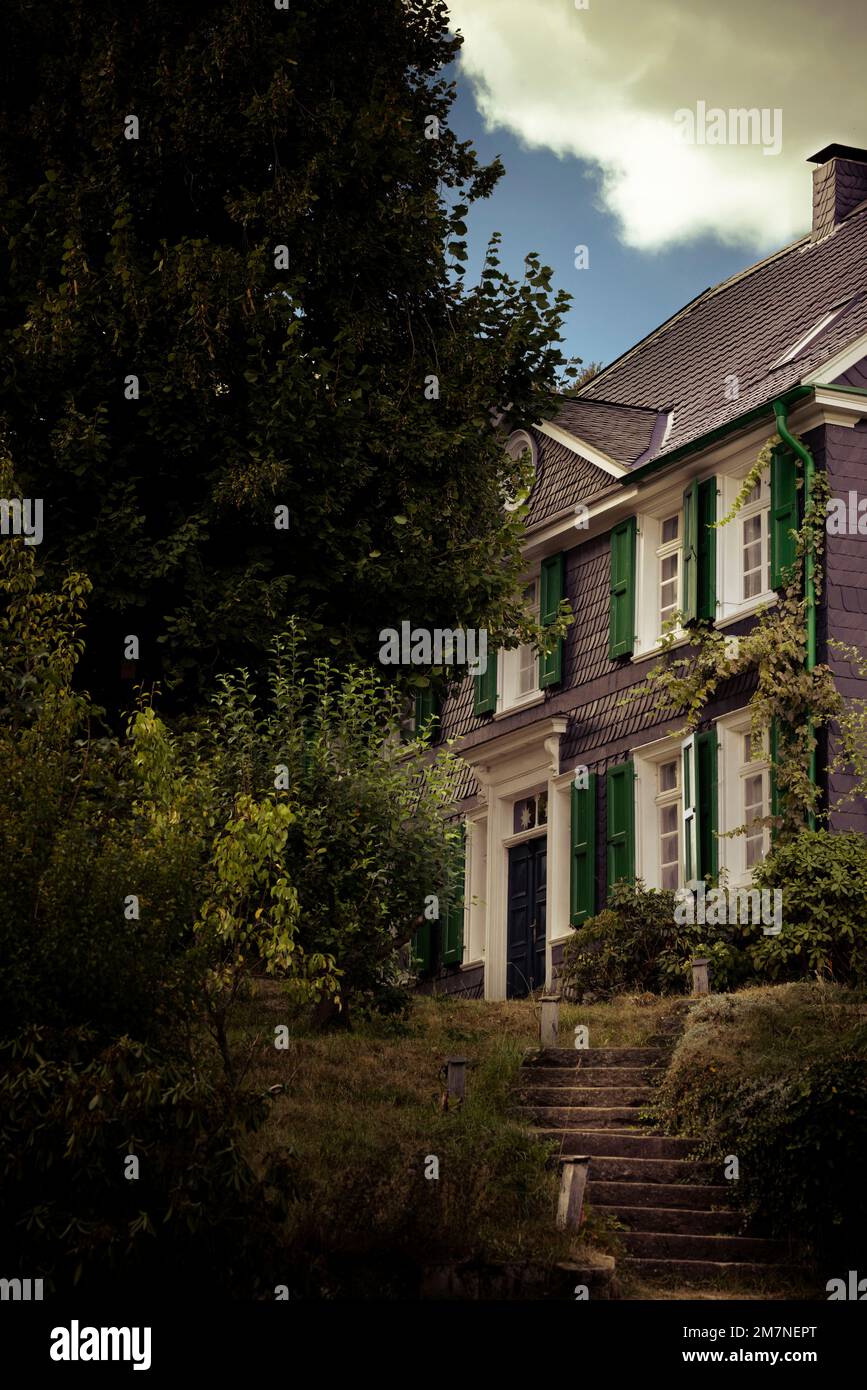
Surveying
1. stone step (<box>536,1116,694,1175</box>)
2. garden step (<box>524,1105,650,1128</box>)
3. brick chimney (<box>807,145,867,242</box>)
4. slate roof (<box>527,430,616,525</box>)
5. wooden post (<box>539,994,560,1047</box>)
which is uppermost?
brick chimney (<box>807,145,867,242</box>)

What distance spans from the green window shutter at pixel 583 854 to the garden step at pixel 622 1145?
23.1 feet

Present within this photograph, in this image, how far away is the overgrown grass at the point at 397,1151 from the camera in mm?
9992

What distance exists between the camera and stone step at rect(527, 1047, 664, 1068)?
14.2 metres

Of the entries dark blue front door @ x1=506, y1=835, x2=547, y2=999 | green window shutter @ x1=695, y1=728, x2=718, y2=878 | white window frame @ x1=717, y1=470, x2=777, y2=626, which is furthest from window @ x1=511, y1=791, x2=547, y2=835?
white window frame @ x1=717, y1=470, x2=777, y2=626

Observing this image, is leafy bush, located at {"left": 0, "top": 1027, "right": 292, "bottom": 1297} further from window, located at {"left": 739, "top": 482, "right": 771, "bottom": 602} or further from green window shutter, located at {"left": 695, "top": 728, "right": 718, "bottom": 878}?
window, located at {"left": 739, "top": 482, "right": 771, "bottom": 602}

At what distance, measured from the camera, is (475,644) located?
17406 mm

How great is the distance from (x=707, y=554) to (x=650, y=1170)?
8256mm

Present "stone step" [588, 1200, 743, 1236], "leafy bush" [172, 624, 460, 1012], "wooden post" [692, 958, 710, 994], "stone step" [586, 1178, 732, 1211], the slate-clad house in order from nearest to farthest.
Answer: "stone step" [588, 1200, 743, 1236], "stone step" [586, 1178, 732, 1211], "leafy bush" [172, 624, 460, 1012], "wooden post" [692, 958, 710, 994], the slate-clad house

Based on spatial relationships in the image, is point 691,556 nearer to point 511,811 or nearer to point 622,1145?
point 511,811

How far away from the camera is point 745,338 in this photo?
21.9 meters

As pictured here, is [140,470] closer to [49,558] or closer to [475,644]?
[49,558]

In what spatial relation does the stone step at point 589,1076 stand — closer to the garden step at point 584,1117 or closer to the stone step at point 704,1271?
the garden step at point 584,1117

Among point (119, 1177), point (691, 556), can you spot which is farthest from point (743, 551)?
point (119, 1177)
